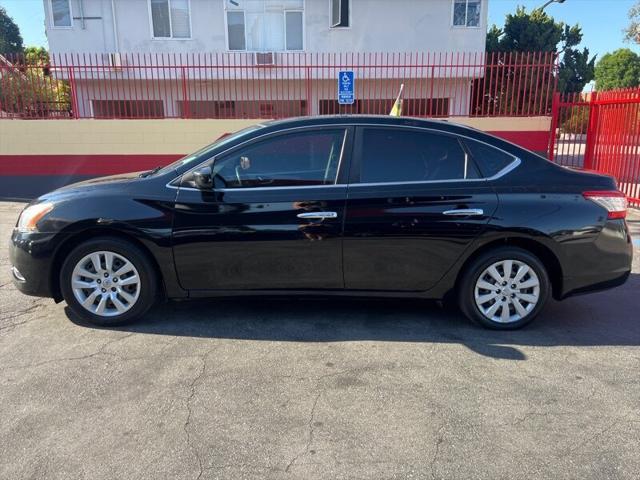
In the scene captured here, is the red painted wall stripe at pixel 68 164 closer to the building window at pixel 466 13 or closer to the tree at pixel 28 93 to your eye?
the tree at pixel 28 93

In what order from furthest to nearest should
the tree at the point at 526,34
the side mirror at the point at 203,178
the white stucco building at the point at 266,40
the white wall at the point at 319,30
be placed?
the tree at the point at 526,34 < the white wall at the point at 319,30 < the white stucco building at the point at 266,40 < the side mirror at the point at 203,178

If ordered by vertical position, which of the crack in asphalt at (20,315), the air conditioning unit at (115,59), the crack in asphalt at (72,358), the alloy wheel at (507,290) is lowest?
the crack in asphalt at (72,358)

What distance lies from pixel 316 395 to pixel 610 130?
8.91 m

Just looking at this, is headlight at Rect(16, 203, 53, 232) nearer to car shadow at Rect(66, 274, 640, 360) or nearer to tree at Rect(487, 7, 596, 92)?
car shadow at Rect(66, 274, 640, 360)

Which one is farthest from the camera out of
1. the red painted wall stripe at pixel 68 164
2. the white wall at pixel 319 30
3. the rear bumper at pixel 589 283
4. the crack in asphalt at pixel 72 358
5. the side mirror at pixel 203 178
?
the white wall at pixel 319 30

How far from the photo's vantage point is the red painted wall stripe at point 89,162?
37.6 feet

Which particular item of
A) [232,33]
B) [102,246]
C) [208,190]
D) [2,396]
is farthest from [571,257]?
[232,33]

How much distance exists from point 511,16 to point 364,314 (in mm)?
20630

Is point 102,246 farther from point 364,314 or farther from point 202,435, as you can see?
point 364,314

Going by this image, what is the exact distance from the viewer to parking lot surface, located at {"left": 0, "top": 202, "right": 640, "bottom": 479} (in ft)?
8.27

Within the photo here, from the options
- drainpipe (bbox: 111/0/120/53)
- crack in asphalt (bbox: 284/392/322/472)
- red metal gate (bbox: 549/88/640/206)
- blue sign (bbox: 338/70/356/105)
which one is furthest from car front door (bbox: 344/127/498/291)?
drainpipe (bbox: 111/0/120/53)

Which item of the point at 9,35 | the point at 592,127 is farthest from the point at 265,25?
the point at 9,35

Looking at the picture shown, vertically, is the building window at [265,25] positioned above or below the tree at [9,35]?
below

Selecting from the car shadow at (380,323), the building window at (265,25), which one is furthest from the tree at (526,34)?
the car shadow at (380,323)
